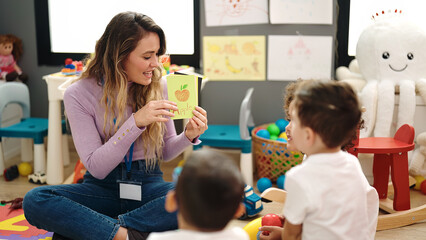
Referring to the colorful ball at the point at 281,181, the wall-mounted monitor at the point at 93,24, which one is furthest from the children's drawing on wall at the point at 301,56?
the colorful ball at the point at 281,181

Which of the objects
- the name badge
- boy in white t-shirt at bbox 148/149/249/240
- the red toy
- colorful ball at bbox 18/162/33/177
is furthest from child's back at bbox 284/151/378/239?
colorful ball at bbox 18/162/33/177

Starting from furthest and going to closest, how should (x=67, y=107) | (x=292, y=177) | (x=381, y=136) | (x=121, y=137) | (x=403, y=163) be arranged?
(x=381, y=136) → (x=403, y=163) → (x=67, y=107) → (x=121, y=137) → (x=292, y=177)

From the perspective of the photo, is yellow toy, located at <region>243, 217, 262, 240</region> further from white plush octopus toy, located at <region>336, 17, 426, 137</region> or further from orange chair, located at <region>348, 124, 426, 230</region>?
white plush octopus toy, located at <region>336, 17, 426, 137</region>

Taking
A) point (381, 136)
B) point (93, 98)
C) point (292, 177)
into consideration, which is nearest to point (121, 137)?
point (93, 98)

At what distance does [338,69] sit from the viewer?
3025 mm

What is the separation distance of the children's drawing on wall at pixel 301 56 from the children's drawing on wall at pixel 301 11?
0.10 metres

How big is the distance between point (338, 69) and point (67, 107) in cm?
179

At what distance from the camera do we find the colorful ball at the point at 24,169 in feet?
9.71

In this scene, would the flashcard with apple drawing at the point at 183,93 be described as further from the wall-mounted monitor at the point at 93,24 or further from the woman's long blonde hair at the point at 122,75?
the wall-mounted monitor at the point at 93,24

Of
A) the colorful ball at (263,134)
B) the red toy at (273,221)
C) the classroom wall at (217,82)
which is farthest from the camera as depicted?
the classroom wall at (217,82)

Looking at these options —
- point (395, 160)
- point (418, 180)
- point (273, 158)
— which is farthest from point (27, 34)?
point (418, 180)

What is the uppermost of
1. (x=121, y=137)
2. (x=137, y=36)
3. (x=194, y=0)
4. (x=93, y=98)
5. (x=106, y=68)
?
(x=194, y=0)

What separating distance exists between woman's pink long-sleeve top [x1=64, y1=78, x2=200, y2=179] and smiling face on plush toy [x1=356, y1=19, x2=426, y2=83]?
1.30 m

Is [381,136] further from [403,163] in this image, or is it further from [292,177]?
[292,177]
